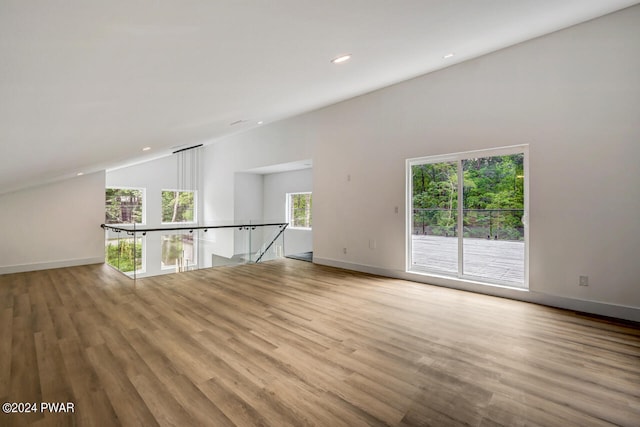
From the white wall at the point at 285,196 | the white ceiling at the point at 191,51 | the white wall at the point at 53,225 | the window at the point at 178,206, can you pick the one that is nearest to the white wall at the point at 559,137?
the white ceiling at the point at 191,51

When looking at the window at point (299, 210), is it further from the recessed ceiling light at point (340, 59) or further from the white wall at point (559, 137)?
the recessed ceiling light at point (340, 59)

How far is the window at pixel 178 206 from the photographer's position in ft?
31.7

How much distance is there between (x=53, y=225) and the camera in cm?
599

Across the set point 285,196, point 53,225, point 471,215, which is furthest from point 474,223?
point 53,225

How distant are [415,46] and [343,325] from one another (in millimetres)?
3120

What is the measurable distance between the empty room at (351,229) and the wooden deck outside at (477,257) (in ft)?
0.09

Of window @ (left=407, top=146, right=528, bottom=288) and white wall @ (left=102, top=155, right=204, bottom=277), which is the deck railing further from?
white wall @ (left=102, top=155, right=204, bottom=277)

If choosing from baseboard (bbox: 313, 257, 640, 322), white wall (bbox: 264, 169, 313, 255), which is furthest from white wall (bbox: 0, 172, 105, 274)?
baseboard (bbox: 313, 257, 640, 322)

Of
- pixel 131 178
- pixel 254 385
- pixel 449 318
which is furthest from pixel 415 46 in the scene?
pixel 131 178

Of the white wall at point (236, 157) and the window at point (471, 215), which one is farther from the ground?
the white wall at point (236, 157)

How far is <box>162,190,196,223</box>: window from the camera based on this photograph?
381 inches

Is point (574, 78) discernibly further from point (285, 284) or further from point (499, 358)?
point (285, 284)

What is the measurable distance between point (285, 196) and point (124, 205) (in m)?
4.93

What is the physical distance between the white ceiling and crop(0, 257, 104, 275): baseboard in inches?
139
